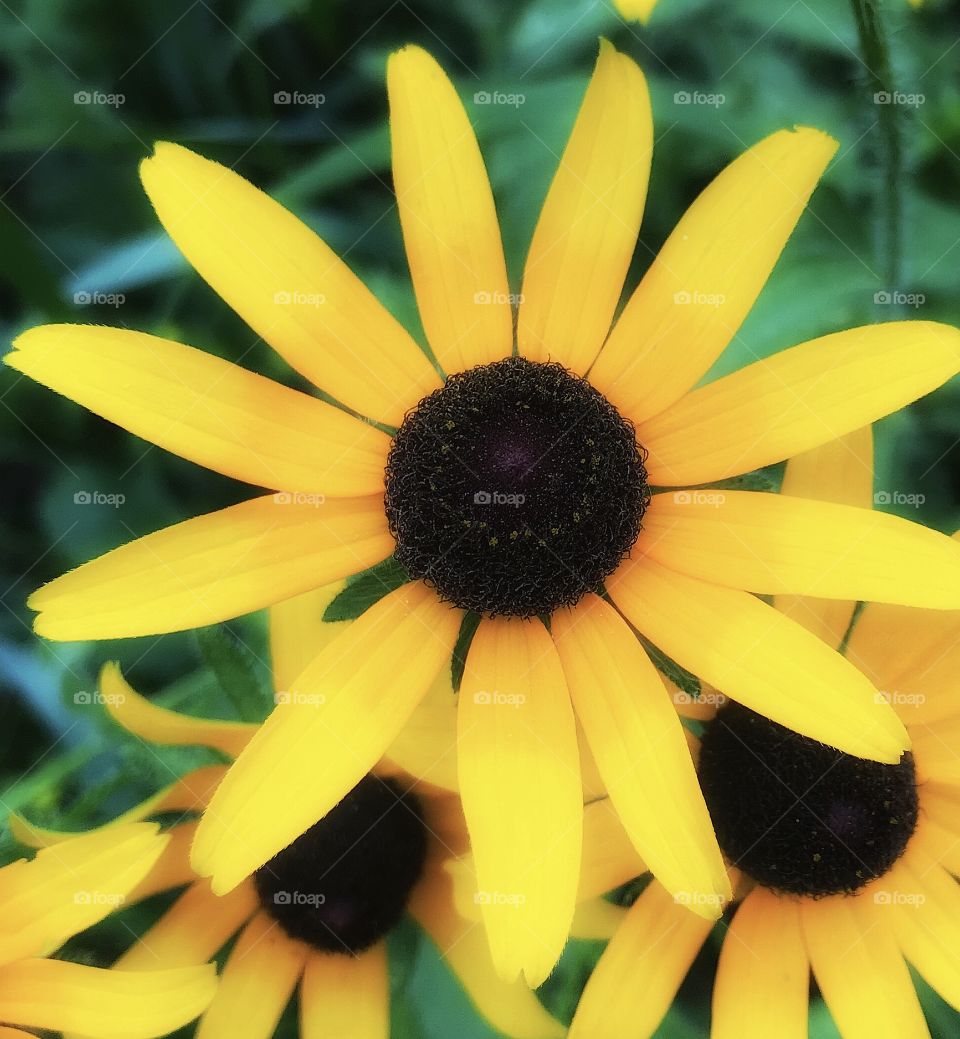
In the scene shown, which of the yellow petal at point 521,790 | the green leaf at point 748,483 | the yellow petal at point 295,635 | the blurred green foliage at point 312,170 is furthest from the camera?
the blurred green foliage at point 312,170

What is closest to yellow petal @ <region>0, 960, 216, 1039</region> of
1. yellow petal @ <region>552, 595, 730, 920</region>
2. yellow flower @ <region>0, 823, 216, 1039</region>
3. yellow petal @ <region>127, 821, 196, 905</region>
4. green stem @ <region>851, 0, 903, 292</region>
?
yellow flower @ <region>0, 823, 216, 1039</region>

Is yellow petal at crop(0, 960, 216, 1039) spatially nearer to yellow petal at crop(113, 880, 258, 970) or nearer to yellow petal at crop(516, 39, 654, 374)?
→ yellow petal at crop(113, 880, 258, 970)

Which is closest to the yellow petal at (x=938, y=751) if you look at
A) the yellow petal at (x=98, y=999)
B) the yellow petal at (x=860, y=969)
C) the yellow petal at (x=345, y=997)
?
the yellow petal at (x=860, y=969)

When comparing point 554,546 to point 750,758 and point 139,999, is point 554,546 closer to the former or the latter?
point 750,758

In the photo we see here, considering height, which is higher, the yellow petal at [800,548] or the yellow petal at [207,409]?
the yellow petal at [207,409]

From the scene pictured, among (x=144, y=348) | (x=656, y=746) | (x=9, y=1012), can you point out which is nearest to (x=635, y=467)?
(x=656, y=746)

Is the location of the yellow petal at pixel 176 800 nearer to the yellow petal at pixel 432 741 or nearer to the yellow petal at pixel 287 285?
the yellow petal at pixel 432 741
